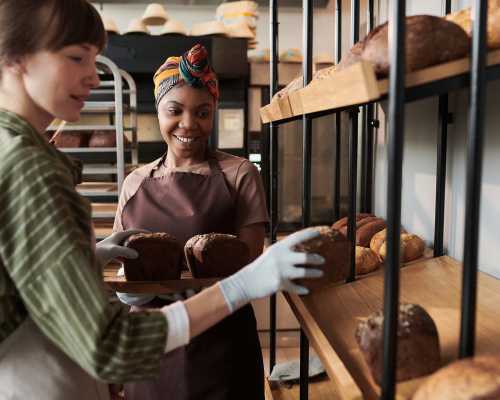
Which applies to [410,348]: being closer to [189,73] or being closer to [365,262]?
[365,262]

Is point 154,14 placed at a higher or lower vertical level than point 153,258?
higher

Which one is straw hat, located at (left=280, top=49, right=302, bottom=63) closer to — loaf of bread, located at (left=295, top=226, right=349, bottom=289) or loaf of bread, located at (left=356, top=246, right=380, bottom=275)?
loaf of bread, located at (left=356, top=246, right=380, bottom=275)

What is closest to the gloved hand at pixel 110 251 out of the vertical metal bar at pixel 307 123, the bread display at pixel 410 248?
the vertical metal bar at pixel 307 123

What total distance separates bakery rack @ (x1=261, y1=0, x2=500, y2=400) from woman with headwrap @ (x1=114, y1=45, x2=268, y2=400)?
0.29 meters

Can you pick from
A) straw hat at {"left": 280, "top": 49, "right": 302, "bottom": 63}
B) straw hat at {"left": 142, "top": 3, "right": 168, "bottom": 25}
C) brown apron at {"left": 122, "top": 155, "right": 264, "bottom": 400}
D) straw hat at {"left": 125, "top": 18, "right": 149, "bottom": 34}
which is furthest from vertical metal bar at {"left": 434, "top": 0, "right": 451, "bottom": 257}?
straw hat at {"left": 142, "top": 3, "right": 168, "bottom": 25}

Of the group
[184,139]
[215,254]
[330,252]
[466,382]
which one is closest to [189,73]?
[184,139]

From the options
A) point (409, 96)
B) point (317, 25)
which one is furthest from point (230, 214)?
point (317, 25)

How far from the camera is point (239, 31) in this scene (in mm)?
3740

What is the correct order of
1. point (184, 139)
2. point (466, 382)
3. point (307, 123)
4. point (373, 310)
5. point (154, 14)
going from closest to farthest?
point (466, 382), point (373, 310), point (307, 123), point (184, 139), point (154, 14)

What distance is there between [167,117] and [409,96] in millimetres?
1038

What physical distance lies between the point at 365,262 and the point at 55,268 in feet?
3.31

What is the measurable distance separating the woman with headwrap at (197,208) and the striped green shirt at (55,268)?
0.78 metres

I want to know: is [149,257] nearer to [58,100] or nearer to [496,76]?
[58,100]

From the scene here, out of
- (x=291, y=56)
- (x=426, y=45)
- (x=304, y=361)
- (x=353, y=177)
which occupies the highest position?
(x=291, y=56)
